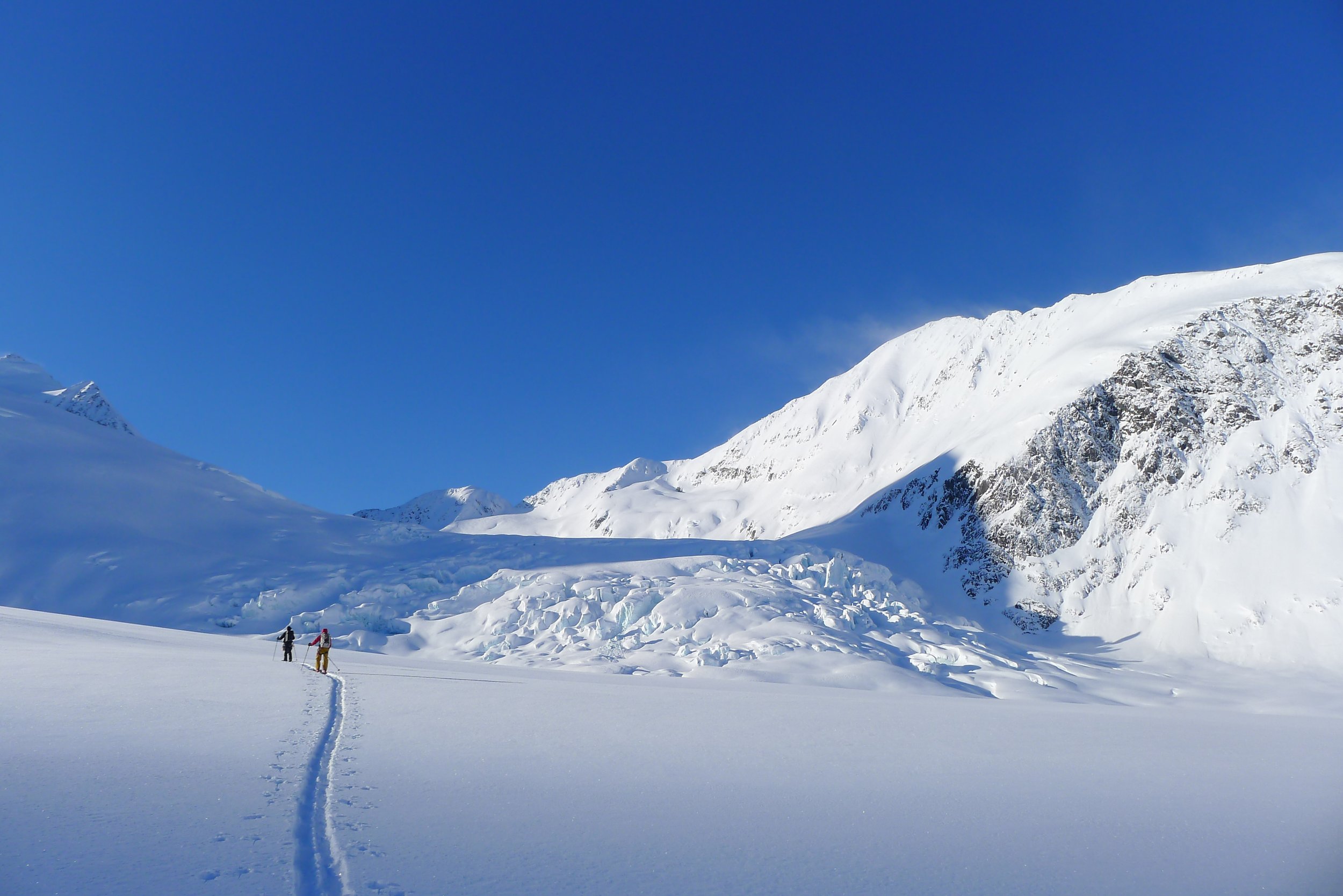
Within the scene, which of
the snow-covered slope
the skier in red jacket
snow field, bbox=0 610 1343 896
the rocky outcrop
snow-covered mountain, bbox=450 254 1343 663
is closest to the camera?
snow field, bbox=0 610 1343 896

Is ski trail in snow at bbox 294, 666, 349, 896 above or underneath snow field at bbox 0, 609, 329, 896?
underneath

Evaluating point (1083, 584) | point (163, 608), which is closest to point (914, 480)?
point (1083, 584)

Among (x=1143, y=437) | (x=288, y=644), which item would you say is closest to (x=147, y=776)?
(x=288, y=644)

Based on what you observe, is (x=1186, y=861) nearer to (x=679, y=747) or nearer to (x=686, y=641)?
(x=679, y=747)

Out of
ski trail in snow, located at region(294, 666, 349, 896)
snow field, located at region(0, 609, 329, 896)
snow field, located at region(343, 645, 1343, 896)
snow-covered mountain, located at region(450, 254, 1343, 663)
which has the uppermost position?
snow-covered mountain, located at region(450, 254, 1343, 663)

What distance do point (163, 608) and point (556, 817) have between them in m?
43.9

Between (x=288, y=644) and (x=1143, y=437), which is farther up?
(x=1143, y=437)

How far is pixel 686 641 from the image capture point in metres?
39.7

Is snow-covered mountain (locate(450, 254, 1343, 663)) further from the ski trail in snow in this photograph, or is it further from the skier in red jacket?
the ski trail in snow

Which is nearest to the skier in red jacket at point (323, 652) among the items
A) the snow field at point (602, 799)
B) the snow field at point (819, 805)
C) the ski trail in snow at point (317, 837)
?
the snow field at point (602, 799)

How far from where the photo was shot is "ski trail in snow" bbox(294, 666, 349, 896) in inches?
224

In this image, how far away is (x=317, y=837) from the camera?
6.62 m

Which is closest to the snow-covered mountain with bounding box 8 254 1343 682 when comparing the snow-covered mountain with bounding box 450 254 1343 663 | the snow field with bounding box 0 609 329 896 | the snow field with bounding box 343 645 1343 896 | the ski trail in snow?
the snow-covered mountain with bounding box 450 254 1343 663

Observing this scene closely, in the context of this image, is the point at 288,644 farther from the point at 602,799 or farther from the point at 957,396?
the point at 957,396
